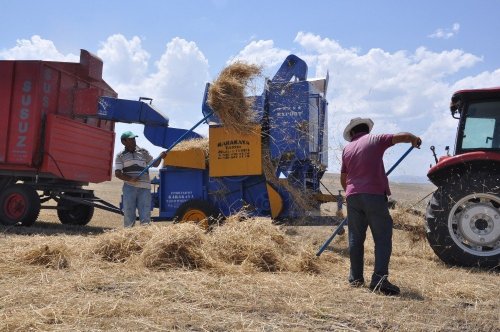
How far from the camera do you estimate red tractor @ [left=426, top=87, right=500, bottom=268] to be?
17.6 ft

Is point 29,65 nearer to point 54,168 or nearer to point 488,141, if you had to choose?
point 54,168

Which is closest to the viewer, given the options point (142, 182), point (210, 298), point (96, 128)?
point (210, 298)

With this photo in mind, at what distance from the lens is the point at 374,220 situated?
4.31m

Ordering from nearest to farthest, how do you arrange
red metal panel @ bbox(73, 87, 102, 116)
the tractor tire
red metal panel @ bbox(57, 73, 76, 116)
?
the tractor tire
red metal panel @ bbox(57, 73, 76, 116)
red metal panel @ bbox(73, 87, 102, 116)

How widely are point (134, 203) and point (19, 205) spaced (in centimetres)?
338

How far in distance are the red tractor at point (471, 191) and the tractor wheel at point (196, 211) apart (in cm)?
338

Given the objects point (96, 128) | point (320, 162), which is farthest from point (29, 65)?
point (320, 162)

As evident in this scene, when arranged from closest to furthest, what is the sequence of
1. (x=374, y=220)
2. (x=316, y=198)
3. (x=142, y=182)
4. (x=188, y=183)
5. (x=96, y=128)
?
(x=374, y=220), (x=142, y=182), (x=316, y=198), (x=188, y=183), (x=96, y=128)

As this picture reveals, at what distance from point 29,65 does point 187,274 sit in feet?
21.7

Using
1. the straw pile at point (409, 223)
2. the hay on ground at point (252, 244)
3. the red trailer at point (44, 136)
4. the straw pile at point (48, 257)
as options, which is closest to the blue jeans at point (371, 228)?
the hay on ground at point (252, 244)

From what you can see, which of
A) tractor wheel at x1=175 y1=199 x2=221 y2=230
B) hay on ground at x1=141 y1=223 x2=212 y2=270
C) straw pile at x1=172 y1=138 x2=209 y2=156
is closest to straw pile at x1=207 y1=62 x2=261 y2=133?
straw pile at x1=172 y1=138 x2=209 y2=156

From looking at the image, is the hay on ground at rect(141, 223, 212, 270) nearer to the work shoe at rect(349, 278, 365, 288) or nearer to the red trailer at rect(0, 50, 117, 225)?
the work shoe at rect(349, 278, 365, 288)

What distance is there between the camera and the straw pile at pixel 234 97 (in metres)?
7.36

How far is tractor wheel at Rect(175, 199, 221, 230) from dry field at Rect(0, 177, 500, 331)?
6.62 feet
